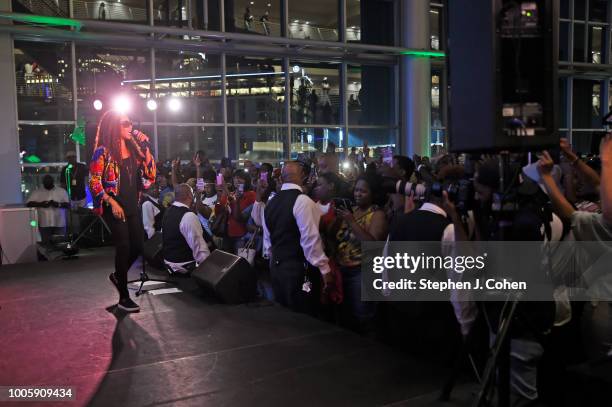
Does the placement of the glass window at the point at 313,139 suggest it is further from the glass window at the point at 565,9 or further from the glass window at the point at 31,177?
the glass window at the point at 565,9

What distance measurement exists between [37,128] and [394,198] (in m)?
9.88

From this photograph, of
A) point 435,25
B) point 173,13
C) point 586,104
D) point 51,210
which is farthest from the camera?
point 586,104

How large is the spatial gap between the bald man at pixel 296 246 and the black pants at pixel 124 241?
4.71ft

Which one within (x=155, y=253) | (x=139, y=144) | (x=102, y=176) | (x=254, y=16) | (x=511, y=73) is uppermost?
(x=254, y=16)

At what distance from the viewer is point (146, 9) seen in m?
12.8

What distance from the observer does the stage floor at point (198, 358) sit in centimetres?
326

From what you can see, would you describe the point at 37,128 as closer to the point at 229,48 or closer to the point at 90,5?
the point at 90,5

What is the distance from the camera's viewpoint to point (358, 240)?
444 centimetres

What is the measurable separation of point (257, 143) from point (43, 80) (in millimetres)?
5524

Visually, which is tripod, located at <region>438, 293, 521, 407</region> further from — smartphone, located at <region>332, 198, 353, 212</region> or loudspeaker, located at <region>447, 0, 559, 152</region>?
smartphone, located at <region>332, 198, 353, 212</region>

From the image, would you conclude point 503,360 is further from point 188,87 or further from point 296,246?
point 188,87

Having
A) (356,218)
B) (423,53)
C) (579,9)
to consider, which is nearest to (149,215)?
(356,218)

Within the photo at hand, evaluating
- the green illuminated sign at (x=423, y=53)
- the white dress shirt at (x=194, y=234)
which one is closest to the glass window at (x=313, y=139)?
the green illuminated sign at (x=423, y=53)

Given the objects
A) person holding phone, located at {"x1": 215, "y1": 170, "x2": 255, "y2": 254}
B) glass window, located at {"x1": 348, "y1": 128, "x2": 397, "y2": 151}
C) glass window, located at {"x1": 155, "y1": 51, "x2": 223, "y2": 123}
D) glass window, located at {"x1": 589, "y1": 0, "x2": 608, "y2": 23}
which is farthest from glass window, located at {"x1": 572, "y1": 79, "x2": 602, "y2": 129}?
person holding phone, located at {"x1": 215, "y1": 170, "x2": 255, "y2": 254}
